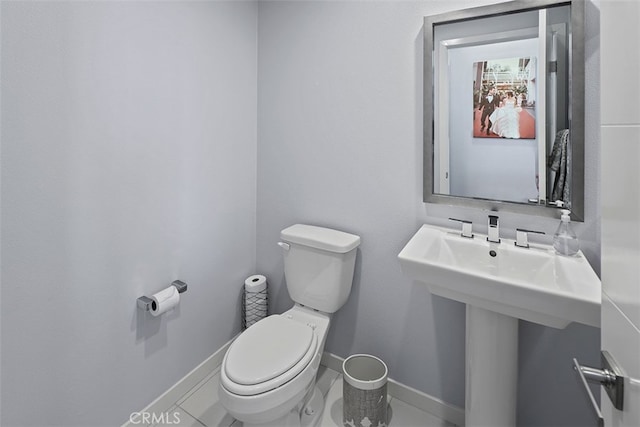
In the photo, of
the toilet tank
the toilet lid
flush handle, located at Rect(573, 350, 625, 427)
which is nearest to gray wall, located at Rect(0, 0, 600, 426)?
the toilet tank

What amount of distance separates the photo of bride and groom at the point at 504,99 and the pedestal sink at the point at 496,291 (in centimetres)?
45

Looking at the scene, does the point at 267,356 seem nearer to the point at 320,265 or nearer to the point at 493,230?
the point at 320,265

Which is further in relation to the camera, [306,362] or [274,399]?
[306,362]

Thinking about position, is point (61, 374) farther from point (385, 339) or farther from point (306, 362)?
point (385, 339)

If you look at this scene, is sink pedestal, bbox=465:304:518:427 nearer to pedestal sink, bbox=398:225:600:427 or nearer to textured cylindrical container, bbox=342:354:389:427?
pedestal sink, bbox=398:225:600:427

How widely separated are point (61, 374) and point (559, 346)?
1.91 metres

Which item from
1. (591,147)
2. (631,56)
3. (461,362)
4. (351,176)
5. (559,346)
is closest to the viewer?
(631,56)

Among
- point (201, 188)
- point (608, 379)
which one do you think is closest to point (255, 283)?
point (201, 188)

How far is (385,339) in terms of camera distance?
1.72m

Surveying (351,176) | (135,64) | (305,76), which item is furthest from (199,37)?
(351,176)

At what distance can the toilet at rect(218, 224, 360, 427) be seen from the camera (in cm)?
121

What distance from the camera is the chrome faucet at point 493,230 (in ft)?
4.34


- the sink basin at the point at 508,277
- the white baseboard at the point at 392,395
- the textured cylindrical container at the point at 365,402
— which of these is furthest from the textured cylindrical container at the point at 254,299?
the sink basin at the point at 508,277

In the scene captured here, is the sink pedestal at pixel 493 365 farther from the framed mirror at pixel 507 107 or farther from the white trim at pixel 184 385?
the white trim at pixel 184 385
